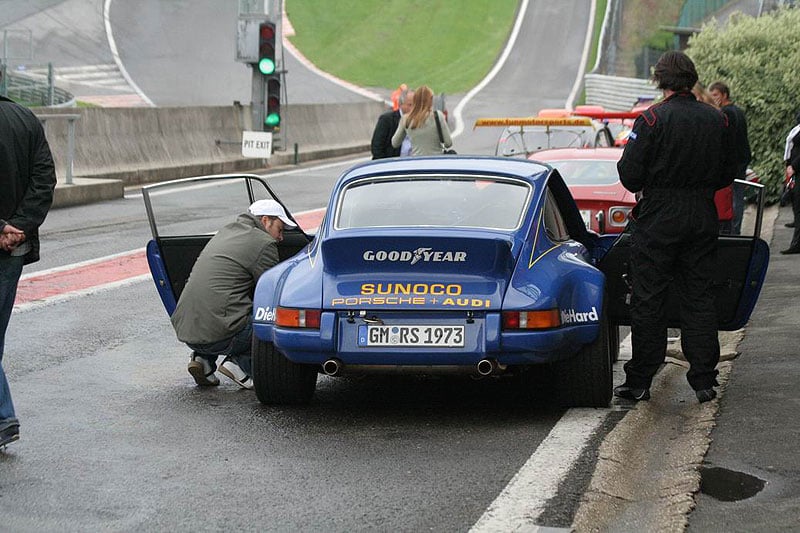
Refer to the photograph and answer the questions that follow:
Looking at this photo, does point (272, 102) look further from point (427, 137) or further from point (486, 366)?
point (486, 366)

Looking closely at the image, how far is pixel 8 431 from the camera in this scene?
6.65 m

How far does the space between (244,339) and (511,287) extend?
1.91m

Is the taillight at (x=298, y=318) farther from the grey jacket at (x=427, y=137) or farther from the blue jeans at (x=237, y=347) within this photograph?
the grey jacket at (x=427, y=137)

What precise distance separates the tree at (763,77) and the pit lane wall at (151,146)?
9.75 metres

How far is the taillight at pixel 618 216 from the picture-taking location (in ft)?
42.6

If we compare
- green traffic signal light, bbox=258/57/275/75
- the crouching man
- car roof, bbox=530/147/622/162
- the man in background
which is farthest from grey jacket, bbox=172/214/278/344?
green traffic signal light, bbox=258/57/275/75

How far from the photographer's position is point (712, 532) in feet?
17.4

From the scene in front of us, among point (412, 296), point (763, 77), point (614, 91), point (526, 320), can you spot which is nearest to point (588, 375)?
point (526, 320)

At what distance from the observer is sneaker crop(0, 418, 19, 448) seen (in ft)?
21.8

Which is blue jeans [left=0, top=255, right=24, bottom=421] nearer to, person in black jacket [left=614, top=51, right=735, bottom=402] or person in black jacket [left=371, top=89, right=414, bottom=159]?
person in black jacket [left=614, top=51, right=735, bottom=402]

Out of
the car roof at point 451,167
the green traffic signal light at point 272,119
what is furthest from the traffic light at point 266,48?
the car roof at point 451,167

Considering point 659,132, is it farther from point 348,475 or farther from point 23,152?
point 23,152

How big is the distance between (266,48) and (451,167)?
70.2ft

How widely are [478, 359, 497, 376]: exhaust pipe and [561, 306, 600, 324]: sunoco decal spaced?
45 cm
